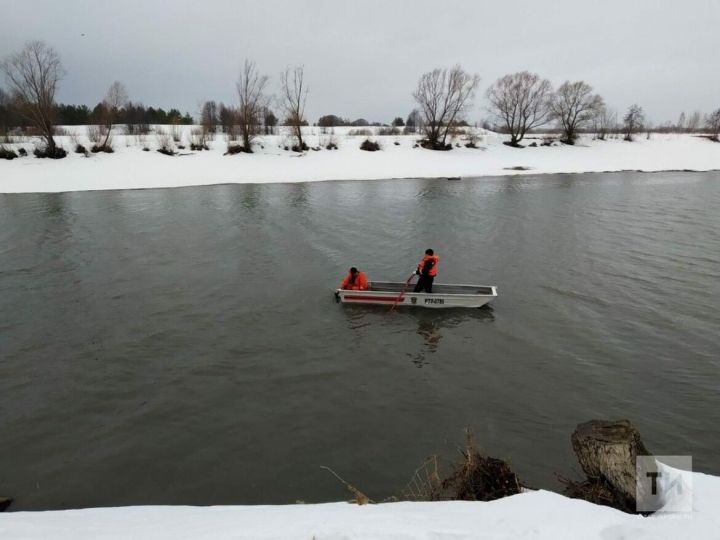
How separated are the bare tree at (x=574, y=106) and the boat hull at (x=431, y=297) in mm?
59642

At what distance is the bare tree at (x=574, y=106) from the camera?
208ft

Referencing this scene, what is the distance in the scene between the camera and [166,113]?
73.4 m

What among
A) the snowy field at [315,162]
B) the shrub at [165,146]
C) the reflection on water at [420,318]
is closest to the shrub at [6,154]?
the snowy field at [315,162]

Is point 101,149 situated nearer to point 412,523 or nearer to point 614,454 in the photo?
point 412,523

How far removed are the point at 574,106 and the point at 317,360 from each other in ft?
223

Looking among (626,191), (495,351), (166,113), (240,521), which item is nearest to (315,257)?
(495,351)

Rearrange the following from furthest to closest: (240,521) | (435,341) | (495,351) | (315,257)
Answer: (315,257), (435,341), (495,351), (240,521)

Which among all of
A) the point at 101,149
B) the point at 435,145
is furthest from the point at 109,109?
the point at 435,145

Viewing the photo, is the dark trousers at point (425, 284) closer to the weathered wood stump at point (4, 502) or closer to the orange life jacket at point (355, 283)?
the orange life jacket at point (355, 283)

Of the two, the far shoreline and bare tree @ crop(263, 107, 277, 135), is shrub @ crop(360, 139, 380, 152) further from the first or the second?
bare tree @ crop(263, 107, 277, 135)

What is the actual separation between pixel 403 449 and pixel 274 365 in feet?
12.3

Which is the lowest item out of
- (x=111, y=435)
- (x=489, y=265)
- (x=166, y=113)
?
(x=111, y=435)

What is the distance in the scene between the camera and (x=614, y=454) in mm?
4398

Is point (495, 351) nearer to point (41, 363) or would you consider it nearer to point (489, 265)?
point (489, 265)
